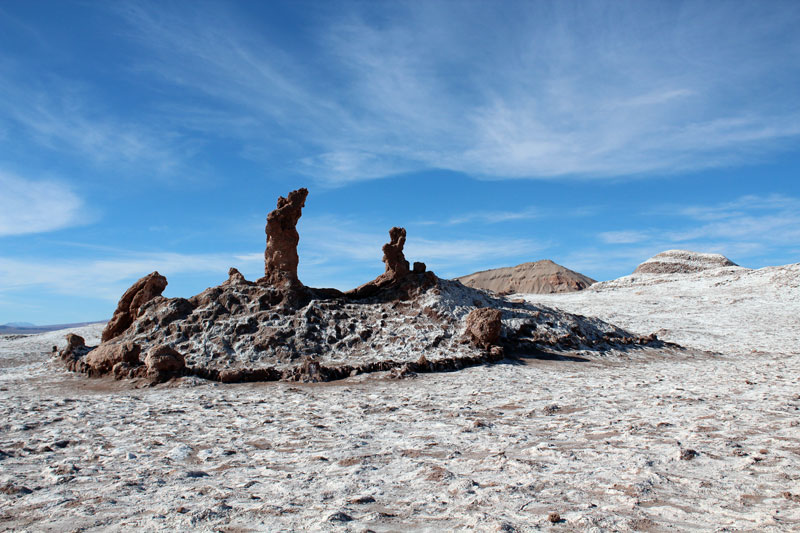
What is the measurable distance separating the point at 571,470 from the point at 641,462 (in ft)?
2.17

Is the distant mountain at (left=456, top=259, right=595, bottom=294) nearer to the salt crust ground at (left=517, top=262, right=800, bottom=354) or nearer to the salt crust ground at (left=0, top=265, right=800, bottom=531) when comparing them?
the salt crust ground at (left=517, top=262, right=800, bottom=354)

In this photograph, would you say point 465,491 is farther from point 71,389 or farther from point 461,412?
point 71,389

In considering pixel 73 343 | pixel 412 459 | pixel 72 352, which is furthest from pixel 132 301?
pixel 412 459

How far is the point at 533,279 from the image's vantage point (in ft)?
216

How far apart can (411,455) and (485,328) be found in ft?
28.5

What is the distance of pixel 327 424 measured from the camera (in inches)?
286

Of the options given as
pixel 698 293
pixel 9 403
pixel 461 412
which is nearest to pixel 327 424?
pixel 461 412

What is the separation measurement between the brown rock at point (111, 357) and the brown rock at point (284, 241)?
403cm

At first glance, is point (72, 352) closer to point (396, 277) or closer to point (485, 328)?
point (396, 277)

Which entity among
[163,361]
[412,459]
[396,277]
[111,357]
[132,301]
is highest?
[396,277]

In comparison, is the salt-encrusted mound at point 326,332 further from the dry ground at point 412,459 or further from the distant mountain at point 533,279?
the distant mountain at point 533,279

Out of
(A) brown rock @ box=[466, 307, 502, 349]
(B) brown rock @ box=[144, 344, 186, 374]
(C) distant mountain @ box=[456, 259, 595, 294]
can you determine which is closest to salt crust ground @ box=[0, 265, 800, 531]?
(B) brown rock @ box=[144, 344, 186, 374]

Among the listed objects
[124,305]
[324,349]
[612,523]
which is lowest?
[612,523]

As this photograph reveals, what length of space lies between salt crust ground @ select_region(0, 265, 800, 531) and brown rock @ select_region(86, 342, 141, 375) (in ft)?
3.29
